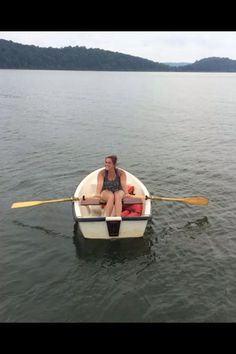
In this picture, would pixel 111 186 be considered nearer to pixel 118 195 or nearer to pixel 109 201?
pixel 118 195

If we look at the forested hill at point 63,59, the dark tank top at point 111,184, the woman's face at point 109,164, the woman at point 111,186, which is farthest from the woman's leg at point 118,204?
the forested hill at point 63,59

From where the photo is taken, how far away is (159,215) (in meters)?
12.0

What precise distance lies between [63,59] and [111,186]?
549ft

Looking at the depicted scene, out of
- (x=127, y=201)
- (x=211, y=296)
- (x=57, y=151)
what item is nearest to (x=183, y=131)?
(x=57, y=151)

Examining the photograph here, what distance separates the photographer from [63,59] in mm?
167750

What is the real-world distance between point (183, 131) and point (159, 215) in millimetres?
16612

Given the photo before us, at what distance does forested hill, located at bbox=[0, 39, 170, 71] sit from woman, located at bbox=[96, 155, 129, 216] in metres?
150

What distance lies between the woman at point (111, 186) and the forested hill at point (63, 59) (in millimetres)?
149612

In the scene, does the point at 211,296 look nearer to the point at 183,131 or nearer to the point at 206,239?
the point at 206,239

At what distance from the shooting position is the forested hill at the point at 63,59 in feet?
490

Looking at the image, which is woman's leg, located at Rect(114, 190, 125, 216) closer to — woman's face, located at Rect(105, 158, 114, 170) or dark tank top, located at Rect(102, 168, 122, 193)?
dark tank top, located at Rect(102, 168, 122, 193)

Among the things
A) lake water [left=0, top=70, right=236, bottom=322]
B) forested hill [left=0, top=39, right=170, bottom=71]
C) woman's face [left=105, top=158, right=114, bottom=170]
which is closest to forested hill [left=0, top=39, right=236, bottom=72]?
forested hill [left=0, top=39, right=170, bottom=71]

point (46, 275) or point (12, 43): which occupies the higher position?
point (12, 43)

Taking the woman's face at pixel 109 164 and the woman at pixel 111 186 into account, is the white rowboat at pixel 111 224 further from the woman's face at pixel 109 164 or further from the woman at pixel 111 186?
the woman's face at pixel 109 164
